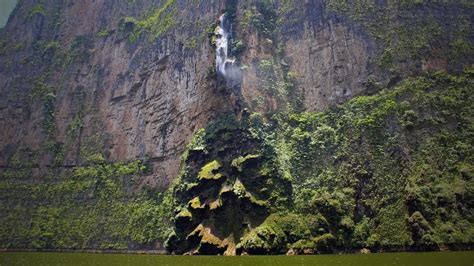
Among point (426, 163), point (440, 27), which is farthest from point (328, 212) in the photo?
point (440, 27)

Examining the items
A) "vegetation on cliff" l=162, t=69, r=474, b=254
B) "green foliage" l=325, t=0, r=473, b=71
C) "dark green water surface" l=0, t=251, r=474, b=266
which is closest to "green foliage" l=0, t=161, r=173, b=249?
"vegetation on cliff" l=162, t=69, r=474, b=254

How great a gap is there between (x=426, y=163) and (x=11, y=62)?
105663 mm

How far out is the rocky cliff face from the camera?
7619cm

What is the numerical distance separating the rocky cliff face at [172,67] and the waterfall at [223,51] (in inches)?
53.0

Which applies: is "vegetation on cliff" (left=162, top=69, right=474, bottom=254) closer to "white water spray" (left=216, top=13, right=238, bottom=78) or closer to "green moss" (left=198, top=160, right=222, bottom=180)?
"green moss" (left=198, top=160, right=222, bottom=180)

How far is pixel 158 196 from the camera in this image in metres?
85.5

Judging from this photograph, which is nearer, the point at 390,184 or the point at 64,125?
the point at 390,184

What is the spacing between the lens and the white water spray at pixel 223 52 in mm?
81938

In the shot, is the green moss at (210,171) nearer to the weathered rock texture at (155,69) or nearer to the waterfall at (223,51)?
the weathered rock texture at (155,69)

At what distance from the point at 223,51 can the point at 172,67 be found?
639 inches

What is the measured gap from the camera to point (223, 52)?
278ft

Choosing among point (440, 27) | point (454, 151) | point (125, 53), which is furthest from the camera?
point (125, 53)

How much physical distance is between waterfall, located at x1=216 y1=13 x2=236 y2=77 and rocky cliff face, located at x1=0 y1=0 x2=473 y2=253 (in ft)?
4.42

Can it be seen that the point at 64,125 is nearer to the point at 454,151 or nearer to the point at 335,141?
the point at 335,141
